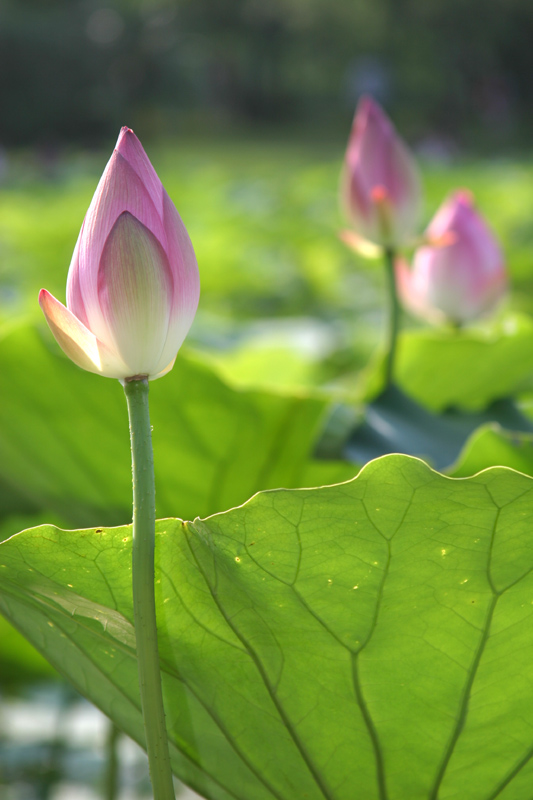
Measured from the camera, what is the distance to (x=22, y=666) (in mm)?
861

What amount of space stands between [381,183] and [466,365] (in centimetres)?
19

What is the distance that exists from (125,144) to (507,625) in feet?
0.78

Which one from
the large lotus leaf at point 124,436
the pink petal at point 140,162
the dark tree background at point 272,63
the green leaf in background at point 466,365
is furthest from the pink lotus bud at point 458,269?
the dark tree background at point 272,63

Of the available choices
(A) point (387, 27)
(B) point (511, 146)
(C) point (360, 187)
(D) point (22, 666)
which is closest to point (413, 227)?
(C) point (360, 187)

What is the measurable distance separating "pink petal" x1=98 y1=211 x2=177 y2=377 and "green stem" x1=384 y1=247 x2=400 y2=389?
44cm

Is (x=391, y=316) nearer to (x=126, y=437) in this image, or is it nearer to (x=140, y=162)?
(x=126, y=437)

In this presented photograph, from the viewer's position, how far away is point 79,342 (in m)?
0.33

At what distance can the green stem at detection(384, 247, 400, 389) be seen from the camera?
2.43 ft

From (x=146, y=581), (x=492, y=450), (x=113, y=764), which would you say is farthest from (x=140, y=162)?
(x=113, y=764)

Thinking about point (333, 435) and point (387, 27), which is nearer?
point (333, 435)

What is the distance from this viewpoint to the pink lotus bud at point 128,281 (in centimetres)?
32

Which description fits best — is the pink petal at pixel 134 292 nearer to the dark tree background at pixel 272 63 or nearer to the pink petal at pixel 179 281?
the pink petal at pixel 179 281

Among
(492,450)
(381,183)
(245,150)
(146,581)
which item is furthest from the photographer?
(245,150)

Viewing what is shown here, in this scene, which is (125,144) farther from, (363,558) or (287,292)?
(287,292)
